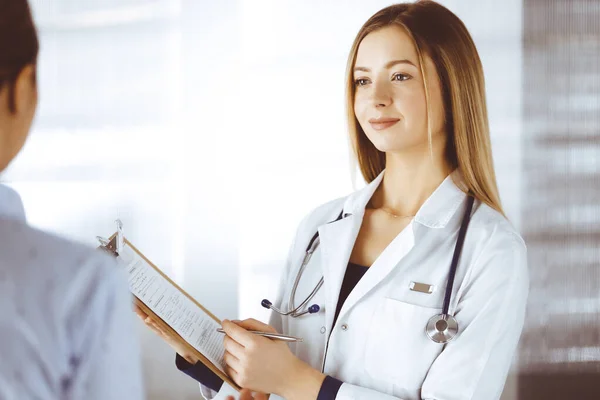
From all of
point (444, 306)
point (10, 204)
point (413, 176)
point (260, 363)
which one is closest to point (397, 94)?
point (413, 176)

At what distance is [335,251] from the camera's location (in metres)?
1.51

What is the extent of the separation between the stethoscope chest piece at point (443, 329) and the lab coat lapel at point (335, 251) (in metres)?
0.24

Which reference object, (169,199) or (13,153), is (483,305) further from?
(169,199)

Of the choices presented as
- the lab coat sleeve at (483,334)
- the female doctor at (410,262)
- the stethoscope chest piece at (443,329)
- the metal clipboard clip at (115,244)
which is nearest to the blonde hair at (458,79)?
the female doctor at (410,262)

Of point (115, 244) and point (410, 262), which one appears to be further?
point (410, 262)

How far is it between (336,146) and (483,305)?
61.6 inches

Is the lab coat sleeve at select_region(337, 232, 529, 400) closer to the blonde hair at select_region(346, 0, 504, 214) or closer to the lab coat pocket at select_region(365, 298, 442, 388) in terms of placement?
the lab coat pocket at select_region(365, 298, 442, 388)

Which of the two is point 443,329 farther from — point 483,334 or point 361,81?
point 361,81

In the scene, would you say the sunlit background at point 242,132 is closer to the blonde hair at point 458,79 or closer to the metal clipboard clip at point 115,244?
the blonde hair at point 458,79

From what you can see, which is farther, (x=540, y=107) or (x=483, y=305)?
(x=540, y=107)

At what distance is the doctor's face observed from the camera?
1.42m

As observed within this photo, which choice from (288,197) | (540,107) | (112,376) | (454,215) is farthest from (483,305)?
(540,107)

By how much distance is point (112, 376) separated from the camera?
0.52 m

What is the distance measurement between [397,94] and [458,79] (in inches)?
5.5
